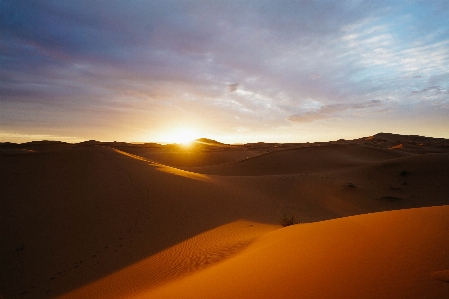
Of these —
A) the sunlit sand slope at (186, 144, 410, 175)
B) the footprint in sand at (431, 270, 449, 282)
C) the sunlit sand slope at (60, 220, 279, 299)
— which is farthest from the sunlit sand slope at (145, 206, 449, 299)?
the sunlit sand slope at (186, 144, 410, 175)

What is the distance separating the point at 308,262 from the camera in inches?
163

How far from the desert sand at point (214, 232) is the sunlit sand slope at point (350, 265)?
22 mm

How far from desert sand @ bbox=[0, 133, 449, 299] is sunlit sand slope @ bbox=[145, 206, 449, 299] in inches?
0.9

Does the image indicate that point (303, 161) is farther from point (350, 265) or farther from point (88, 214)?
point (350, 265)

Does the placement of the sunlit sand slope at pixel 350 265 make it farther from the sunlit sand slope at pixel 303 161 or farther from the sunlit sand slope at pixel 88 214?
the sunlit sand slope at pixel 303 161

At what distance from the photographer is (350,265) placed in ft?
11.9

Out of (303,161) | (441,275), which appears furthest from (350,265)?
(303,161)

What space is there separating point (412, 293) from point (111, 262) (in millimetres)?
7866

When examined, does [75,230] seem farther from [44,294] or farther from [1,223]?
[44,294]

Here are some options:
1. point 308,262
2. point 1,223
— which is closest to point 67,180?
point 1,223

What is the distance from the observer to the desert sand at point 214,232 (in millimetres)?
3586

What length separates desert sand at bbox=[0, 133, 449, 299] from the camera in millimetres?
3586

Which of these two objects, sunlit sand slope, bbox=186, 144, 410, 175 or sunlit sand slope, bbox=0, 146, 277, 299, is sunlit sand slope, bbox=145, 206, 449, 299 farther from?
sunlit sand slope, bbox=186, 144, 410, 175

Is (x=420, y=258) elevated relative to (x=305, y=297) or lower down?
elevated
